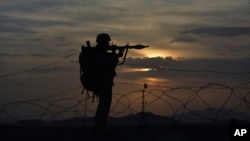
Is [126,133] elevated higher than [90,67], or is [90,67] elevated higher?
[90,67]

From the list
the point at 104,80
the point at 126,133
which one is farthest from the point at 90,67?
the point at 126,133

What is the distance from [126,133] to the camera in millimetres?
20547

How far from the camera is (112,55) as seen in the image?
20.0m

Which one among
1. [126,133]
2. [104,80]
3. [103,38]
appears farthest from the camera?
[126,133]

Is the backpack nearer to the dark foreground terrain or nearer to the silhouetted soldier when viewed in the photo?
the silhouetted soldier

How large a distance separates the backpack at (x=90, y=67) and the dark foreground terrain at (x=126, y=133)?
4.62 feet

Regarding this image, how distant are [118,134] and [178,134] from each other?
1749 mm

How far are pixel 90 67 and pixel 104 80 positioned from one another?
55 cm

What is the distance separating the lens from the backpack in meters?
20.0

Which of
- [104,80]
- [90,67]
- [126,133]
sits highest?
[90,67]

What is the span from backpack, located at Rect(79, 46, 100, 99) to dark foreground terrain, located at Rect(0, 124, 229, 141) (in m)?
1.41

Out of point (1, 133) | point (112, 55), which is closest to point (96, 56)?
point (112, 55)

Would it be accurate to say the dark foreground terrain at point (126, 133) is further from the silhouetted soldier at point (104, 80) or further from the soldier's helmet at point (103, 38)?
the soldier's helmet at point (103, 38)

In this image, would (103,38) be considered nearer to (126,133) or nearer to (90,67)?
(90,67)
